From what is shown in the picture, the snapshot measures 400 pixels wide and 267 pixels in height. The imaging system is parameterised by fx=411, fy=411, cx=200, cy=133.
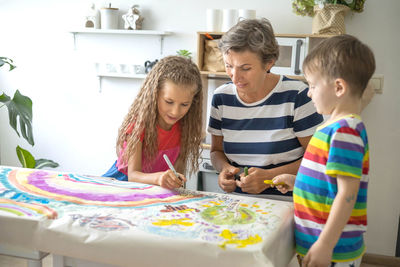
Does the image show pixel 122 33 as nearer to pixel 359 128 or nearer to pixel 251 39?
pixel 251 39

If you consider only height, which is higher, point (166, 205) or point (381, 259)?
point (166, 205)

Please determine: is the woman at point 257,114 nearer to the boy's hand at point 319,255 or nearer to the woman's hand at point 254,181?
the woman's hand at point 254,181

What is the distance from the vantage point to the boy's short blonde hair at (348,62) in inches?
35.5

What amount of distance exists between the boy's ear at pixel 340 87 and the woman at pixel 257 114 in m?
0.40

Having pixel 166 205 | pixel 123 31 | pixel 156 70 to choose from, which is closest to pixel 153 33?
pixel 123 31

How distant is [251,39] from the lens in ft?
4.17

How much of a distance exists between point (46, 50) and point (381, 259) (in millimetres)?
2883

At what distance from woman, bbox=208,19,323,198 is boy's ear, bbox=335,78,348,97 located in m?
0.40

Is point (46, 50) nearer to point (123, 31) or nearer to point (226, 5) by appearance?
point (123, 31)

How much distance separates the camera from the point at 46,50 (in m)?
3.28

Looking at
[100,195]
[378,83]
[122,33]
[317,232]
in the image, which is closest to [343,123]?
[317,232]

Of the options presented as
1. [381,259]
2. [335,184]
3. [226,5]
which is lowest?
[381,259]

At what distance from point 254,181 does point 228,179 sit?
11 cm

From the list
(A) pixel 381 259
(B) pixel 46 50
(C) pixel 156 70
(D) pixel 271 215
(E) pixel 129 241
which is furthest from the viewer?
(B) pixel 46 50
